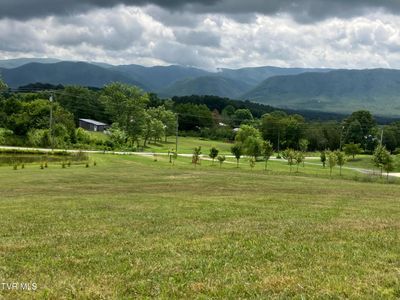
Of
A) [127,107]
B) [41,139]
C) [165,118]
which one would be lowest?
[41,139]

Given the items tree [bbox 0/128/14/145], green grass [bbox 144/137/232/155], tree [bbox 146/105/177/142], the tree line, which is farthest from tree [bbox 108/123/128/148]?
tree [bbox 146/105/177/142]

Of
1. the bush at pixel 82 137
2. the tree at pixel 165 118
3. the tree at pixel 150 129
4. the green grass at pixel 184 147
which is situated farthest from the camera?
the tree at pixel 165 118

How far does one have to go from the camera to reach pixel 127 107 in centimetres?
13838

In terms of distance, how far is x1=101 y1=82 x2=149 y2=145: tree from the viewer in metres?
133

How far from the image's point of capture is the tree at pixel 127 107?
133 m

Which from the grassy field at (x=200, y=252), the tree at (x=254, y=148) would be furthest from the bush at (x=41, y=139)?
the grassy field at (x=200, y=252)

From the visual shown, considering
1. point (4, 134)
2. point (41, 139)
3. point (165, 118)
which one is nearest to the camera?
point (41, 139)

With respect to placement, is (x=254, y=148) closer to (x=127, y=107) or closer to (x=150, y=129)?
(x=150, y=129)

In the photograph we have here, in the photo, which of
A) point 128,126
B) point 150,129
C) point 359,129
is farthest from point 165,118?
point 359,129

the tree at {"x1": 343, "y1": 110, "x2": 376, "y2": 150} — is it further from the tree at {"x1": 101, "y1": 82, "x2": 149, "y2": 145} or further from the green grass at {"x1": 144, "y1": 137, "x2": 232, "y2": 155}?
the tree at {"x1": 101, "y1": 82, "x2": 149, "y2": 145}

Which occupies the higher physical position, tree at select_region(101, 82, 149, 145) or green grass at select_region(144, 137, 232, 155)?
tree at select_region(101, 82, 149, 145)

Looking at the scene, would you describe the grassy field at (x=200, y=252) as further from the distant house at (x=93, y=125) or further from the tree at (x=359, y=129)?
the distant house at (x=93, y=125)

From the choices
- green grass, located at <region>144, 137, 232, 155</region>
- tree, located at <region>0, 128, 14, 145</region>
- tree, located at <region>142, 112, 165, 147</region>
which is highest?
tree, located at <region>142, 112, 165, 147</region>

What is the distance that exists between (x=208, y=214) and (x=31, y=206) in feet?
28.5
